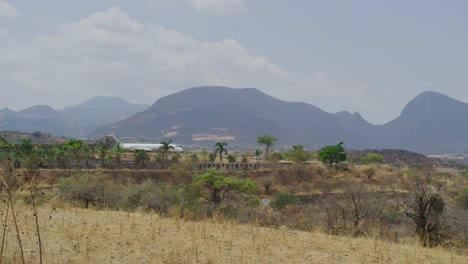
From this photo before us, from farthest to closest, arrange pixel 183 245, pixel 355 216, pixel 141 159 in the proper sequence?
1. pixel 141 159
2. pixel 355 216
3. pixel 183 245

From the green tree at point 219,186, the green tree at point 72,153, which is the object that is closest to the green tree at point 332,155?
the green tree at point 219,186

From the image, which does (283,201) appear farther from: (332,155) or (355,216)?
(332,155)

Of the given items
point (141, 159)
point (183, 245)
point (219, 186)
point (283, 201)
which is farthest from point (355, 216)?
point (141, 159)

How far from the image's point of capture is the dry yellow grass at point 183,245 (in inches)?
387

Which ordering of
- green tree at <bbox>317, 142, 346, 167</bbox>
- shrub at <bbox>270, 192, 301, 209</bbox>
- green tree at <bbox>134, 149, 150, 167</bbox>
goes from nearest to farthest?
shrub at <bbox>270, 192, 301, 209</bbox> < green tree at <bbox>134, 149, 150, 167</bbox> < green tree at <bbox>317, 142, 346, 167</bbox>

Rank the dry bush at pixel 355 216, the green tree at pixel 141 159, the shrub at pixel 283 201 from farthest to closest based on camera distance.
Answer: the green tree at pixel 141 159 < the shrub at pixel 283 201 < the dry bush at pixel 355 216

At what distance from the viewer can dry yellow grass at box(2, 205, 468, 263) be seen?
9.83 m

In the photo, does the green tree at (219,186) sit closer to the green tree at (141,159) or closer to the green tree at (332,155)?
the green tree at (141,159)

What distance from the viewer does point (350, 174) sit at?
88875 millimetres

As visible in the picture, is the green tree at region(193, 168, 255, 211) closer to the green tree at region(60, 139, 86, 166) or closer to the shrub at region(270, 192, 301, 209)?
the shrub at region(270, 192, 301, 209)

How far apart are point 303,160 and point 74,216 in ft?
303

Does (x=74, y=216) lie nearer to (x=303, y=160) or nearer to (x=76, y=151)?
(x=76, y=151)

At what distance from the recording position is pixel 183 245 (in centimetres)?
1088

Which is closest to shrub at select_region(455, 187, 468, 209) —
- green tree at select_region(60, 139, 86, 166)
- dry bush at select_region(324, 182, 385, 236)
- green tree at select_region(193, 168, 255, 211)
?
green tree at select_region(193, 168, 255, 211)
